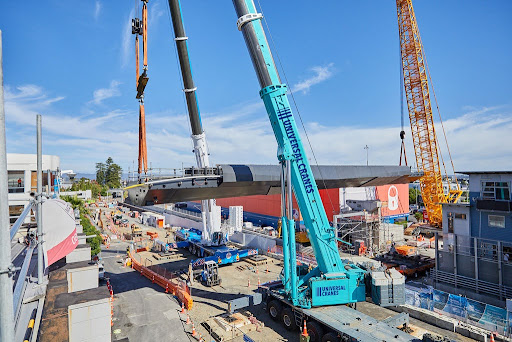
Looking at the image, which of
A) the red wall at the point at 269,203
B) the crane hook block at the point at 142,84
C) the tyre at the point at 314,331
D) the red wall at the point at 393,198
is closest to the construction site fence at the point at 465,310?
the tyre at the point at 314,331

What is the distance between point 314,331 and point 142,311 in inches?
400

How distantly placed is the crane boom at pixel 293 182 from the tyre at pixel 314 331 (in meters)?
1.13

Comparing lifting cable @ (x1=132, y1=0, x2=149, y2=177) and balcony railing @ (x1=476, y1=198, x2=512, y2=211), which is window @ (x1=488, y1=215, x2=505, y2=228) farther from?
lifting cable @ (x1=132, y1=0, x2=149, y2=177)

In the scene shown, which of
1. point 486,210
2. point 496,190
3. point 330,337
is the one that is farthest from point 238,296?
point 496,190

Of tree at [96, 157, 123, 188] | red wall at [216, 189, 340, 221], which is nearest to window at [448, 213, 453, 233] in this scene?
red wall at [216, 189, 340, 221]

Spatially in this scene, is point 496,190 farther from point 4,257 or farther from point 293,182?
point 4,257

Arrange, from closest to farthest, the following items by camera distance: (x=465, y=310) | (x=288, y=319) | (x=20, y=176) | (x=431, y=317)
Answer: (x=288, y=319) < (x=431, y=317) < (x=465, y=310) < (x=20, y=176)

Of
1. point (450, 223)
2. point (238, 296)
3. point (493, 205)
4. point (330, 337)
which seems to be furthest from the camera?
point (450, 223)

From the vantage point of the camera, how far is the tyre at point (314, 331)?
42.7 ft

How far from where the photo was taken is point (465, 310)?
15.7m

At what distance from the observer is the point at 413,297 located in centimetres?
1753

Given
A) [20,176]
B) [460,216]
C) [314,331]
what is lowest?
[314,331]

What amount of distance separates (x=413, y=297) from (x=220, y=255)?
48.9ft

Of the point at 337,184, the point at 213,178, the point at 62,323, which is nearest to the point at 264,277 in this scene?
the point at 337,184
